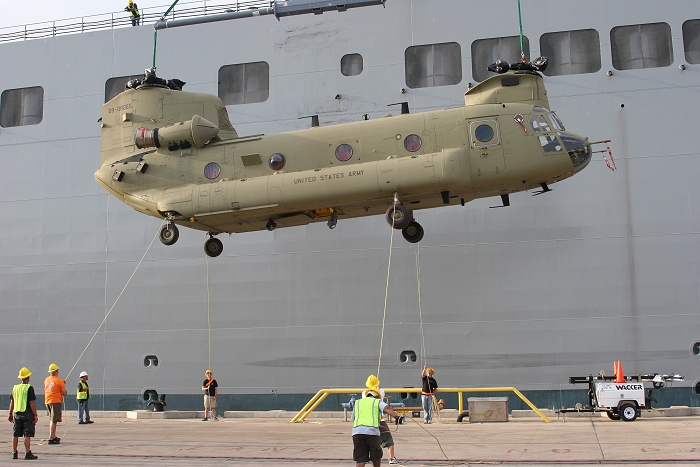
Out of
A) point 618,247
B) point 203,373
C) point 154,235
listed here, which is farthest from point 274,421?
point 618,247

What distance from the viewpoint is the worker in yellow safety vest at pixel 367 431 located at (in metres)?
8.95

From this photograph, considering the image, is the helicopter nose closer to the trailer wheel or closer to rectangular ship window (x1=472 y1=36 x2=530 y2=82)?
rectangular ship window (x1=472 y1=36 x2=530 y2=82)

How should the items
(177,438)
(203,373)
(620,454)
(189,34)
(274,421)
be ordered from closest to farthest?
(620,454), (177,438), (274,421), (203,373), (189,34)

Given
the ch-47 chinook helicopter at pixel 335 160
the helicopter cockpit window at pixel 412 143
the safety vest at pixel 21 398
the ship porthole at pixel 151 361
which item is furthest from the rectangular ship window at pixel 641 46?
the safety vest at pixel 21 398

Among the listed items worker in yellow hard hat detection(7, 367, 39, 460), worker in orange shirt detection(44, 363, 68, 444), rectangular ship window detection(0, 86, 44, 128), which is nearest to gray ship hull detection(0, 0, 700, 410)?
rectangular ship window detection(0, 86, 44, 128)

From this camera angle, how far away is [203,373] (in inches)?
834

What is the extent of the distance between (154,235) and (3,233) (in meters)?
5.02

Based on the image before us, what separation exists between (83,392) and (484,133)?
1259 cm

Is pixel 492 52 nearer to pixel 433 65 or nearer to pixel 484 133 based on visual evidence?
pixel 433 65

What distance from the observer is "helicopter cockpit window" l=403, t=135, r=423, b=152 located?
52.0ft

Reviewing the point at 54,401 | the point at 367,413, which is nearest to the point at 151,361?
the point at 54,401

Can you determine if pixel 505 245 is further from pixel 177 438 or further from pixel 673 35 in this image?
pixel 177 438

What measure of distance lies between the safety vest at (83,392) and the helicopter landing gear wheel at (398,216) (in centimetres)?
1010

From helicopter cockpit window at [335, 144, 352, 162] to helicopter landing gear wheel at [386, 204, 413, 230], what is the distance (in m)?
1.51
